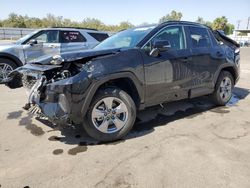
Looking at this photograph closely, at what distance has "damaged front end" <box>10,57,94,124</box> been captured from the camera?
3.43 m

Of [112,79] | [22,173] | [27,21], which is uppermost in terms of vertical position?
[27,21]

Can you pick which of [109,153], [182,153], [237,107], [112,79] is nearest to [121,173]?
[109,153]

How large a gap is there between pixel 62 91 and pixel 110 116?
85 cm

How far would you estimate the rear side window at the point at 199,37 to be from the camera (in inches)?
199

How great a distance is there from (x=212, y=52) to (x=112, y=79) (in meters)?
2.52

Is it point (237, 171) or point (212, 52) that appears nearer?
point (237, 171)

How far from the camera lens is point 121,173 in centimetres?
307

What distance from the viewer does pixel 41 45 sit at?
840 centimetres

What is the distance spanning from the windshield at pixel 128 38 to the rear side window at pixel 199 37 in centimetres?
95

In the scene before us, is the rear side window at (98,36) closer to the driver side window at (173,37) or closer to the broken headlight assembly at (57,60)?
the driver side window at (173,37)

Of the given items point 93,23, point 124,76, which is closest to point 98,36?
point 124,76

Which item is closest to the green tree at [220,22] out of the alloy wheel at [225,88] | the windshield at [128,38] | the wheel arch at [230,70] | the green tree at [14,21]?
the green tree at [14,21]

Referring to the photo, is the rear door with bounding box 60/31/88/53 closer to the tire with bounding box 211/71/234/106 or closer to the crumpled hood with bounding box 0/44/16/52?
the crumpled hood with bounding box 0/44/16/52

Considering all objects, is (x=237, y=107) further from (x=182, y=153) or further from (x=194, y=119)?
(x=182, y=153)
